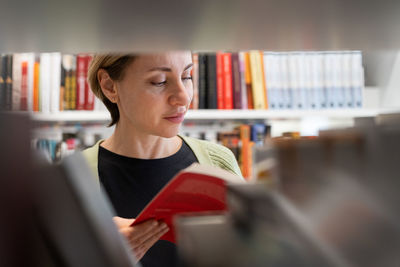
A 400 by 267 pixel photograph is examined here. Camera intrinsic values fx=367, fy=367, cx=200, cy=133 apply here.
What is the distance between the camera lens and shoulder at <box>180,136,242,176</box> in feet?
4.38

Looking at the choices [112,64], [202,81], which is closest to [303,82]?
[202,81]

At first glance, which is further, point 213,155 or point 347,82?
point 347,82

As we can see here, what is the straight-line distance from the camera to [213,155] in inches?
53.9

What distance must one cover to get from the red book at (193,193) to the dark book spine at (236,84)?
1.21 meters

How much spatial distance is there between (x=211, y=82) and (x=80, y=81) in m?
0.61

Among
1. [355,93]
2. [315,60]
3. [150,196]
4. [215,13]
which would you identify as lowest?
[150,196]

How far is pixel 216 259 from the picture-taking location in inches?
11.1

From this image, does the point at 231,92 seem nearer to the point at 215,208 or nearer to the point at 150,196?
the point at 150,196

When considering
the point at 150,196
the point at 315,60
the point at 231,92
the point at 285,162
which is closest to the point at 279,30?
the point at 285,162

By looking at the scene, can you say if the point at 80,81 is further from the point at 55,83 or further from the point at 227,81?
the point at 227,81

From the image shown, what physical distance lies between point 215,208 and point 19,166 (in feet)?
0.97

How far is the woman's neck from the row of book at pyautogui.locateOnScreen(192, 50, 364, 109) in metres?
0.40

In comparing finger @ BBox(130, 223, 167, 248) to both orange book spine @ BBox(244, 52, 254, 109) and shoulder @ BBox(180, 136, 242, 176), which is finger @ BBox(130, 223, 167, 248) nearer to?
shoulder @ BBox(180, 136, 242, 176)

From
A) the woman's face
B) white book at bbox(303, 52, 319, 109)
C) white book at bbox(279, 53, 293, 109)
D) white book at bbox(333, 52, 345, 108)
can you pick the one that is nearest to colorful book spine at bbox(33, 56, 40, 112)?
the woman's face
